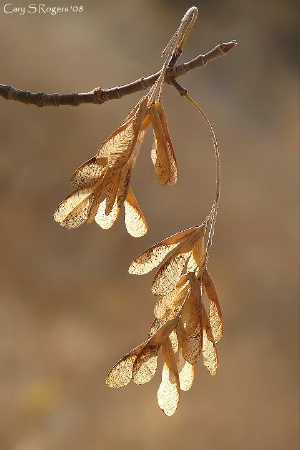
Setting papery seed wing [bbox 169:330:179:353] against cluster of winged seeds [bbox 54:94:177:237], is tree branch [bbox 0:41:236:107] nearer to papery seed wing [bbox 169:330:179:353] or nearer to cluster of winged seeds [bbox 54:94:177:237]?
cluster of winged seeds [bbox 54:94:177:237]

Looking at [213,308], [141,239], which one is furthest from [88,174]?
[141,239]

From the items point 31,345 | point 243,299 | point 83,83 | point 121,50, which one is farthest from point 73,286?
point 121,50

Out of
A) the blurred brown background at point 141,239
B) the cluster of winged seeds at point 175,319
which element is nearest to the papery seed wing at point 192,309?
the cluster of winged seeds at point 175,319

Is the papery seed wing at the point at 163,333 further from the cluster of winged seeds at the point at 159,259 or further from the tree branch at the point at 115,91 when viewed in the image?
the tree branch at the point at 115,91

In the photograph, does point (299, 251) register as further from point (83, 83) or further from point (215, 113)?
point (83, 83)

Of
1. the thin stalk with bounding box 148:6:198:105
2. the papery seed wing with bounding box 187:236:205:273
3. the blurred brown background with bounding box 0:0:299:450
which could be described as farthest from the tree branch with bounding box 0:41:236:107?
the blurred brown background with bounding box 0:0:299:450

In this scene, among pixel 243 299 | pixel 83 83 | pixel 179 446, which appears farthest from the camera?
pixel 83 83

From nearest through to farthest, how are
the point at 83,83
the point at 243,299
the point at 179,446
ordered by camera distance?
the point at 179,446
the point at 243,299
the point at 83,83
